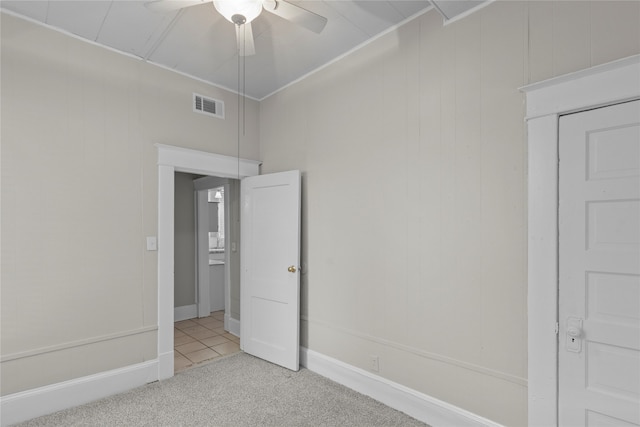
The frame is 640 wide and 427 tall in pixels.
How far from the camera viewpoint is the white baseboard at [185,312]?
4.78 m

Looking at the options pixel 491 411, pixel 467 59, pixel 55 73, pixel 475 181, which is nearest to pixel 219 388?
pixel 491 411

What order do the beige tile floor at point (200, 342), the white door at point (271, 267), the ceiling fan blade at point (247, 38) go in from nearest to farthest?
the ceiling fan blade at point (247, 38)
the white door at point (271, 267)
the beige tile floor at point (200, 342)

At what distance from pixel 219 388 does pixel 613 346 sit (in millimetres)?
2605

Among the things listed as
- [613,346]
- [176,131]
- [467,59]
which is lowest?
[613,346]

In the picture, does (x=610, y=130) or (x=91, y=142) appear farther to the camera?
(x=91, y=142)

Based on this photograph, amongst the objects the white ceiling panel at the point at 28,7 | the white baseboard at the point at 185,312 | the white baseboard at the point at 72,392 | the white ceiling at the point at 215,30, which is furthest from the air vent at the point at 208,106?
the white baseboard at the point at 185,312

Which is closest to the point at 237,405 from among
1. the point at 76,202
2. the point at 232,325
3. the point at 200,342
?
the point at 200,342

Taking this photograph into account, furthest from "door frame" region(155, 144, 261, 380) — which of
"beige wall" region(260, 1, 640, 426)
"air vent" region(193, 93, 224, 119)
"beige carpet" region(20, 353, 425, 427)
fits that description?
"beige wall" region(260, 1, 640, 426)

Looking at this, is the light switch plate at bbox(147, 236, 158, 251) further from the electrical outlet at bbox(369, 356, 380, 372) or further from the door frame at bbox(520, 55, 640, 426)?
the door frame at bbox(520, 55, 640, 426)

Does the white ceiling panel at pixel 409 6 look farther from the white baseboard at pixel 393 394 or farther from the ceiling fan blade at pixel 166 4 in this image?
the white baseboard at pixel 393 394

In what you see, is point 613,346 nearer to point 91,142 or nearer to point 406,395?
point 406,395

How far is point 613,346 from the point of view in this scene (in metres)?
1.56

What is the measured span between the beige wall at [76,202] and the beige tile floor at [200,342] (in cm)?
58

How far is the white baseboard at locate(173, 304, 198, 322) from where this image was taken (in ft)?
15.7
